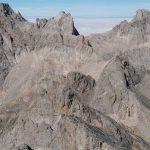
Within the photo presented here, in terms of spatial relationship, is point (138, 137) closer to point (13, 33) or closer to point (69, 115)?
point (69, 115)

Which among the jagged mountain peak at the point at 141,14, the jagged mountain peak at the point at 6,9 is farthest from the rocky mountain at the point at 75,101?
the jagged mountain peak at the point at 141,14

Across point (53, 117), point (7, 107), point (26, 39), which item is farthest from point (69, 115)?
point (26, 39)

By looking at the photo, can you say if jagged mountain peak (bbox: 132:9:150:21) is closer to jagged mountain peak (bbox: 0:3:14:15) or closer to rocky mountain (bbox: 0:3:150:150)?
jagged mountain peak (bbox: 0:3:14:15)

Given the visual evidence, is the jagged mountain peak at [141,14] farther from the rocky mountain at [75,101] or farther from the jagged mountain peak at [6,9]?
the rocky mountain at [75,101]

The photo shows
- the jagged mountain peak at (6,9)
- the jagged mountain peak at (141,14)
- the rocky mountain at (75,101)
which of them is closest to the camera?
the rocky mountain at (75,101)

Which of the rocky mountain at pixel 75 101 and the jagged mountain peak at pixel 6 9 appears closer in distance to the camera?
the rocky mountain at pixel 75 101

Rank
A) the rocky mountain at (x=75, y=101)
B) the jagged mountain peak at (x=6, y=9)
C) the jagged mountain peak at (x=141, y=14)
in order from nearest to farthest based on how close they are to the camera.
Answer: the rocky mountain at (x=75, y=101) < the jagged mountain peak at (x=6, y=9) < the jagged mountain peak at (x=141, y=14)

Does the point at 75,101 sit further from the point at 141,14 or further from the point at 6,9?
the point at 141,14

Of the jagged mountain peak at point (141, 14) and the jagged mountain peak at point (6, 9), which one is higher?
the jagged mountain peak at point (6, 9)
